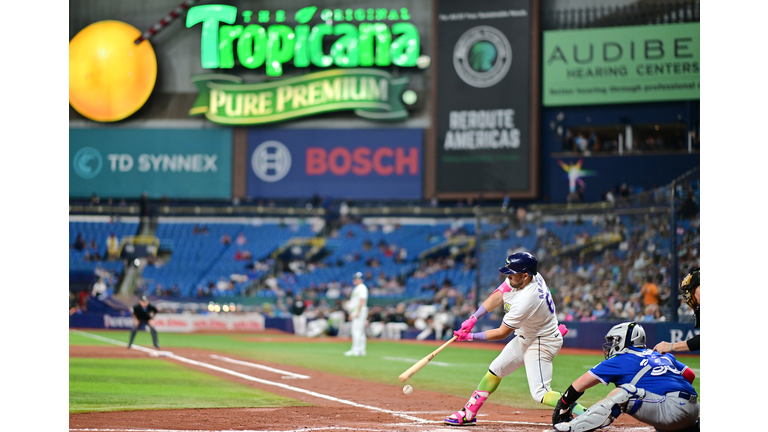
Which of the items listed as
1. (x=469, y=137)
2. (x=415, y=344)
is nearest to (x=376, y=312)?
(x=415, y=344)

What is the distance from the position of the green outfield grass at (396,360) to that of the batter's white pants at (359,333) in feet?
1.17

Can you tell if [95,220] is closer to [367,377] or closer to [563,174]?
[563,174]

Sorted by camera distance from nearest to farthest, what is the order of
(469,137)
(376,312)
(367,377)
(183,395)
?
(183,395), (367,377), (376,312), (469,137)

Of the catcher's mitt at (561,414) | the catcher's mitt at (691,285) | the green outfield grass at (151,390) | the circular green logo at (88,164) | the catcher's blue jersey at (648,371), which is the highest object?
the circular green logo at (88,164)

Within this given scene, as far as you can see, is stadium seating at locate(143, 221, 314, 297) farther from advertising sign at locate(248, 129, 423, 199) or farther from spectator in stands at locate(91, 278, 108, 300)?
spectator in stands at locate(91, 278, 108, 300)

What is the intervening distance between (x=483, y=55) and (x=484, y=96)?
1793 mm

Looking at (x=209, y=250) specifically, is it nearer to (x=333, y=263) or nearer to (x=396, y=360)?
(x=333, y=263)

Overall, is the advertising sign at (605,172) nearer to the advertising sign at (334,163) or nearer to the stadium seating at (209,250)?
the advertising sign at (334,163)

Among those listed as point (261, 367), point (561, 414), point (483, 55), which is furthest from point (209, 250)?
point (561, 414)

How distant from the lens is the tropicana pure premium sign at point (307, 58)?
116 feet

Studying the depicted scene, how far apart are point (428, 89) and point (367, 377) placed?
2416 cm

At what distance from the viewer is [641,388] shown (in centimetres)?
584

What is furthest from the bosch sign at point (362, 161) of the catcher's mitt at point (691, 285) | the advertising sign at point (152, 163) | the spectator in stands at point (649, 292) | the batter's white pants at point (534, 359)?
the catcher's mitt at point (691, 285)

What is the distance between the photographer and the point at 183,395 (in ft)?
32.9
